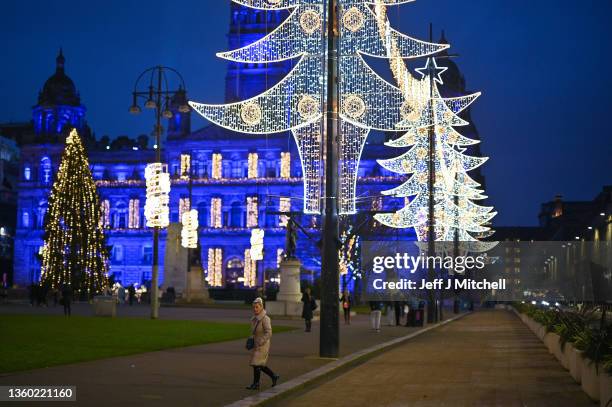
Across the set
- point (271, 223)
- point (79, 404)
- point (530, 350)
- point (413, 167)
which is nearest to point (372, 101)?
point (530, 350)

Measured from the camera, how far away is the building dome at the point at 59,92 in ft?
443

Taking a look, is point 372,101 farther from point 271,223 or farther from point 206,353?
point 271,223

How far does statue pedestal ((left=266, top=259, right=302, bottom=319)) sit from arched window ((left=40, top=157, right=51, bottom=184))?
87497 mm

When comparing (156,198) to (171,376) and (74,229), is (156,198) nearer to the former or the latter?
(74,229)

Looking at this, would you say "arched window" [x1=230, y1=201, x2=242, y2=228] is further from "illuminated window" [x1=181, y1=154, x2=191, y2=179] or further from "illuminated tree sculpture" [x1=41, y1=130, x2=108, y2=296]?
"illuminated tree sculpture" [x1=41, y1=130, x2=108, y2=296]

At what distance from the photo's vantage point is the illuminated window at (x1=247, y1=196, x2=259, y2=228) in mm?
125625

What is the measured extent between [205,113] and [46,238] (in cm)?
5098

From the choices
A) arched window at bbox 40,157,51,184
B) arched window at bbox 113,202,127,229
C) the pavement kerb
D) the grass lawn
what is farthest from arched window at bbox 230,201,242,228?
the pavement kerb

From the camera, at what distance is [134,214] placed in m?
135

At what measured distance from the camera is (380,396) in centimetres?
1680

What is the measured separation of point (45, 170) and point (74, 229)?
67775 mm

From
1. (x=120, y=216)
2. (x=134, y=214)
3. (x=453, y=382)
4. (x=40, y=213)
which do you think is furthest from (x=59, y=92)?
(x=453, y=382)

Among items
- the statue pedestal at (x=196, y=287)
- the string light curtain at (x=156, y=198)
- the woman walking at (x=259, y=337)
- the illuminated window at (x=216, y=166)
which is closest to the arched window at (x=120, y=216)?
the illuminated window at (x=216, y=166)

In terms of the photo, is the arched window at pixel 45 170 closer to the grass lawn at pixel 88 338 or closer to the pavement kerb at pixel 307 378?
the grass lawn at pixel 88 338
